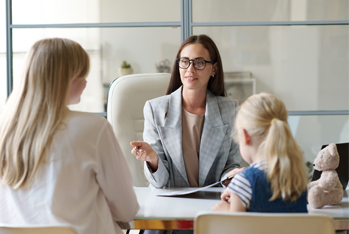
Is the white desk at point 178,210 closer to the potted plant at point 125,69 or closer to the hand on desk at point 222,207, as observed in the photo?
the hand on desk at point 222,207

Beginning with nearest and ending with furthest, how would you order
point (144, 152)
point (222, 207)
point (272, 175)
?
point (272, 175) < point (222, 207) < point (144, 152)

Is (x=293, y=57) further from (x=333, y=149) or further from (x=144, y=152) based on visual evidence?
(x=144, y=152)

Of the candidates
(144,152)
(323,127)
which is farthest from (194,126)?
(323,127)

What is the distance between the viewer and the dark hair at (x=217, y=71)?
1.82 m

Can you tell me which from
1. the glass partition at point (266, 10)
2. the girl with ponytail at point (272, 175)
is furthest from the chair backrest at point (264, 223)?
the glass partition at point (266, 10)

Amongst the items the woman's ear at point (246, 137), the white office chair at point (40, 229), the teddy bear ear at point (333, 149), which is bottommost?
the white office chair at point (40, 229)

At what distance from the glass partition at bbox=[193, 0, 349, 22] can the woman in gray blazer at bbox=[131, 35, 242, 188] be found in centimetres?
124

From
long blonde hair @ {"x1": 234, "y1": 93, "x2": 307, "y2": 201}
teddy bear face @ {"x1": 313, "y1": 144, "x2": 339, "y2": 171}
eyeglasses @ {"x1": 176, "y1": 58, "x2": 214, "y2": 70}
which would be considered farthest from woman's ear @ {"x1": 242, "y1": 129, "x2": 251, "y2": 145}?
eyeglasses @ {"x1": 176, "y1": 58, "x2": 214, "y2": 70}

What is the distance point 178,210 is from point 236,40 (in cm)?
201

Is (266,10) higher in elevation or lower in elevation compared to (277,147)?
higher

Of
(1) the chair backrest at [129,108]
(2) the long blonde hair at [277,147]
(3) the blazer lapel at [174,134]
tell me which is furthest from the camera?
Result: (1) the chair backrest at [129,108]

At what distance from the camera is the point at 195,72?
5.70 ft

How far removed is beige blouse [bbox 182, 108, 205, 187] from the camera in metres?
1.74

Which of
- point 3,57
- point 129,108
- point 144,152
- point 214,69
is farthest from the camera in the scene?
point 3,57
